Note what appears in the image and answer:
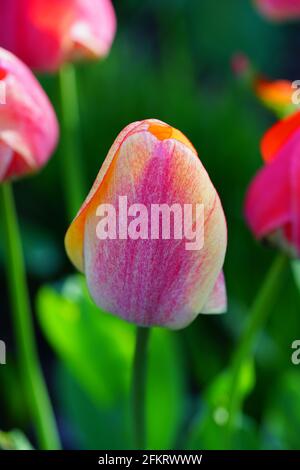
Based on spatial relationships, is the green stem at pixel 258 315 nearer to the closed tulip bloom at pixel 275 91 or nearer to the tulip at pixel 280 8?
the closed tulip bloom at pixel 275 91

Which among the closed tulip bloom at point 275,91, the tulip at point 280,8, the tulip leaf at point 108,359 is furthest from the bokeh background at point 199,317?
the tulip at point 280,8

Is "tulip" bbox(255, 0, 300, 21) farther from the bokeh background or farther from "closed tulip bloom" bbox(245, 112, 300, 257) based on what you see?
"closed tulip bloom" bbox(245, 112, 300, 257)

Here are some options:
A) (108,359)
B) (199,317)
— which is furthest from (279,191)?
(199,317)

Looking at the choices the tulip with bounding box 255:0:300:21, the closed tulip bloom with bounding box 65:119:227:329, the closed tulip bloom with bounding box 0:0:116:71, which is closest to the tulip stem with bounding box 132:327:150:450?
the closed tulip bloom with bounding box 65:119:227:329

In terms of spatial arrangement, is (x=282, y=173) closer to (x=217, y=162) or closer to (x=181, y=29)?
(x=217, y=162)

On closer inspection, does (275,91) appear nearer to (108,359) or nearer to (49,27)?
(49,27)

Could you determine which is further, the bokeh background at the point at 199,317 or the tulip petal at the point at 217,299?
the bokeh background at the point at 199,317

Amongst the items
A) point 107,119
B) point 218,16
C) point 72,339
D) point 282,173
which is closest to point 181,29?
point 218,16
